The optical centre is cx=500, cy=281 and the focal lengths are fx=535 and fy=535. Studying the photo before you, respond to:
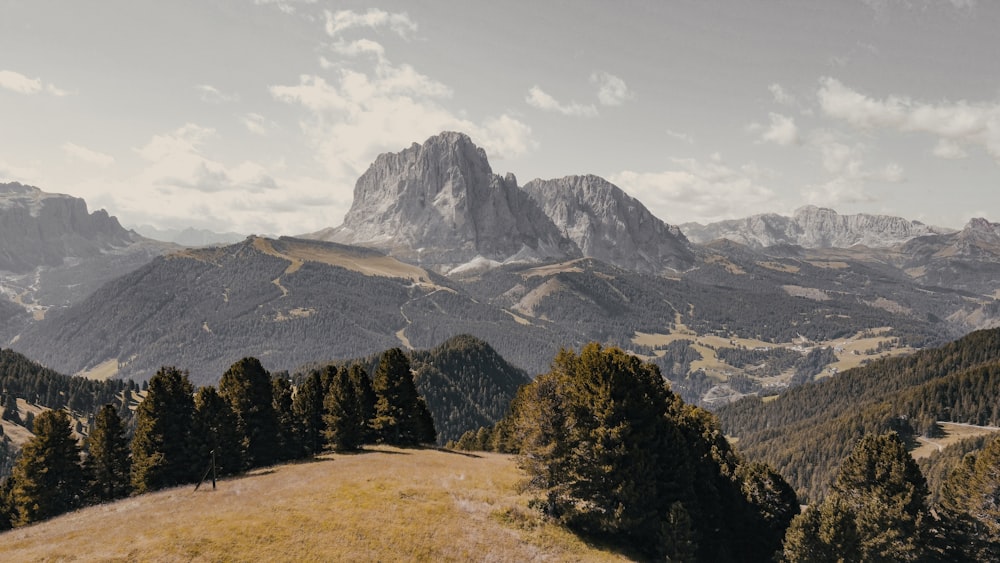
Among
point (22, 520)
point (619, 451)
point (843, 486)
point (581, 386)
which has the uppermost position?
point (581, 386)

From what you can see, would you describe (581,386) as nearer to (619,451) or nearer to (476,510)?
(619,451)

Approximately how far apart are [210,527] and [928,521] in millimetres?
69297

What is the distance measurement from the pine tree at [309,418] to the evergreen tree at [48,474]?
25848mm

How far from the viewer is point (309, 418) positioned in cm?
8088

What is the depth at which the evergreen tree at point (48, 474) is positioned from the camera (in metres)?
61.9

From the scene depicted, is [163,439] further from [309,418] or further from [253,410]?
[309,418]

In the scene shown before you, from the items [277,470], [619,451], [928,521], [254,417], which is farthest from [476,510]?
[928,521]

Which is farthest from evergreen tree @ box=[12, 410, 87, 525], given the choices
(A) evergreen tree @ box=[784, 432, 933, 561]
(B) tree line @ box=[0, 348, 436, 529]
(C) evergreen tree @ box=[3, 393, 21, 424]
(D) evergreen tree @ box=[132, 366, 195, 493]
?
(C) evergreen tree @ box=[3, 393, 21, 424]

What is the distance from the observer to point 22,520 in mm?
60656

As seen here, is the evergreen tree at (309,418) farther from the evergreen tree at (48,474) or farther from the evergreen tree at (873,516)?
the evergreen tree at (873,516)

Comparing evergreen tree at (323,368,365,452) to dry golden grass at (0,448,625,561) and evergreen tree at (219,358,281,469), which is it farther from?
dry golden grass at (0,448,625,561)

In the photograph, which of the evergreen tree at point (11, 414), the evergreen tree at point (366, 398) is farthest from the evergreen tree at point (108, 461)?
the evergreen tree at point (11, 414)

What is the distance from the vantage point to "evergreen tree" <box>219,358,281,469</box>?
72.1m

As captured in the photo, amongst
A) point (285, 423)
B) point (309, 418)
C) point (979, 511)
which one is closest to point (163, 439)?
point (285, 423)
